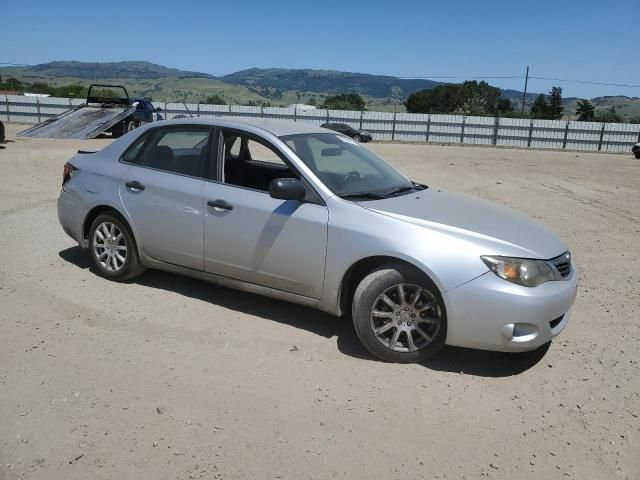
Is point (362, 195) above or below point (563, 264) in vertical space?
above

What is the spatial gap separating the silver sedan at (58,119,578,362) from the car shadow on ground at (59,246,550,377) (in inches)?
9.0

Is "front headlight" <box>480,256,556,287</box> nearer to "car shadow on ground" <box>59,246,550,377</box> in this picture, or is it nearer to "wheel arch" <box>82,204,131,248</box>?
"car shadow on ground" <box>59,246,550,377</box>

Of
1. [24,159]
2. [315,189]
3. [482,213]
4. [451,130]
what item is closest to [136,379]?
[315,189]

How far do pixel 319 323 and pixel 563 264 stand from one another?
191 cm

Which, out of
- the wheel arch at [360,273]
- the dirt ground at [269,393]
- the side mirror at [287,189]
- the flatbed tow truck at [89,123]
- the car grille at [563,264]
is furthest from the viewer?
the flatbed tow truck at [89,123]

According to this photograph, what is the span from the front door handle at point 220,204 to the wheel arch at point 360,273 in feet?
3.64

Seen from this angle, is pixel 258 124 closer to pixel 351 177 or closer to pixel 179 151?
pixel 179 151

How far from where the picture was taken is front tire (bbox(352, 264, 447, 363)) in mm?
3822

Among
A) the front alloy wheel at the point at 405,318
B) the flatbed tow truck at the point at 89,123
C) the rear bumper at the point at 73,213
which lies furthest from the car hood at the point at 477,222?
the flatbed tow truck at the point at 89,123

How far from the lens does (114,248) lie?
5.30m

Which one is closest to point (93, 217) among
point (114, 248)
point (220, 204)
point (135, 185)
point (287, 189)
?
point (114, 248)

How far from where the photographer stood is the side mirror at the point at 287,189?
162 inches

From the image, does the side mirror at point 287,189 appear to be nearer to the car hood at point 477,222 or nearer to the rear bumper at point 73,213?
the car hood at point 477,222

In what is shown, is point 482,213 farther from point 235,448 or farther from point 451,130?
point 451,130
